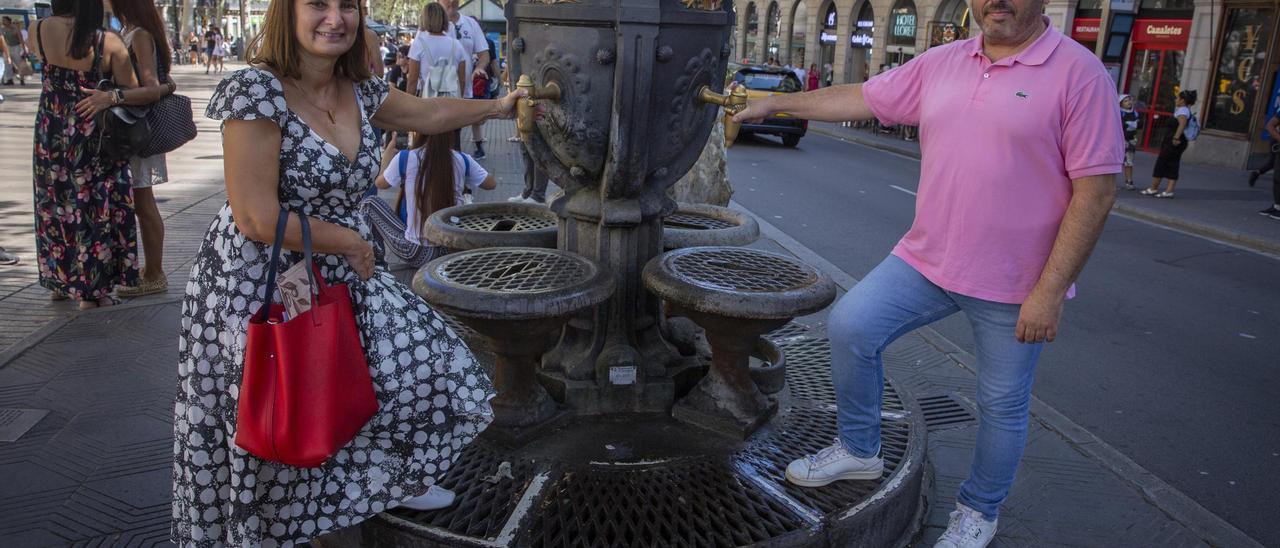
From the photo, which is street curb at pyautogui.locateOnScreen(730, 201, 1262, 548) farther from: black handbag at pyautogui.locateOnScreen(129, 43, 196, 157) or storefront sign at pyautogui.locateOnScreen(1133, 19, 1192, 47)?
storefront sign at pyautogui.locateOnScreen(1133, 19, 1192, 47)

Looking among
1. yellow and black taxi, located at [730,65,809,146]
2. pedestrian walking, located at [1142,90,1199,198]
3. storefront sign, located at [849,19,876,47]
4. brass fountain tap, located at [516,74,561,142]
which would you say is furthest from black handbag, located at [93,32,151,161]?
storefront sign, located at [849,19,876,47]

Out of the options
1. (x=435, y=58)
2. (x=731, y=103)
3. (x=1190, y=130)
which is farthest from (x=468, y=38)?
(x=1190, y=130)

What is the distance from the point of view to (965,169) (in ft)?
8.75

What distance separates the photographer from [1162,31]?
18625 mm

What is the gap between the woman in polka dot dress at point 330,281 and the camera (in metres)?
2.30

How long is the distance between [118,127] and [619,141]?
10.9 ft

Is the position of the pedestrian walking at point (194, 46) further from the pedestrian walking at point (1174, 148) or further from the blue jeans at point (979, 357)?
the blue jeans at point (979, 357)

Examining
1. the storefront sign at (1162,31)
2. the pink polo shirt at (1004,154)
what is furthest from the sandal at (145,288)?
the storefront sign at (1162,31)

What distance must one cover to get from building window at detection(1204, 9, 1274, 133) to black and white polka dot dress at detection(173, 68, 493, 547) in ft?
59.8

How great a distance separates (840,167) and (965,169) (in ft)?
43.1

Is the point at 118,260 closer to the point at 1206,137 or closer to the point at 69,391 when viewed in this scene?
the point at 69,391

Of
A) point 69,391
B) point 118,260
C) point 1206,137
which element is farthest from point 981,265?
point 1206,137

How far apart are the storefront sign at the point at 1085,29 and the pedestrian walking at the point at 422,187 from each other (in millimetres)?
18820

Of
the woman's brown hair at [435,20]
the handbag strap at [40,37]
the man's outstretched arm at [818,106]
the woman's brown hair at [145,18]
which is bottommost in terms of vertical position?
the man's outstretched arm at [818,106]
